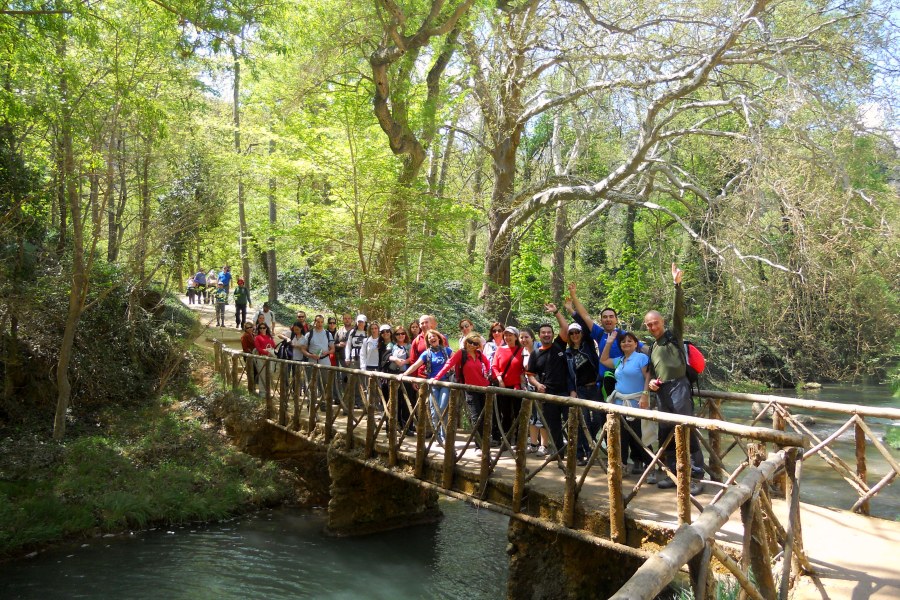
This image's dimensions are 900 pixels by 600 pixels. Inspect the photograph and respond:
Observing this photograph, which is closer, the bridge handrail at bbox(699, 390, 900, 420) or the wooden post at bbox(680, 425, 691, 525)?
the wooden post at bbox(680, 425, 691, 525)

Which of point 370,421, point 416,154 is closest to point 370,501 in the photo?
point 370,421

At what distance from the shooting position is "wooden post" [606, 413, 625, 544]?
206 inches

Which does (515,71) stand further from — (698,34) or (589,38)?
(698,34)

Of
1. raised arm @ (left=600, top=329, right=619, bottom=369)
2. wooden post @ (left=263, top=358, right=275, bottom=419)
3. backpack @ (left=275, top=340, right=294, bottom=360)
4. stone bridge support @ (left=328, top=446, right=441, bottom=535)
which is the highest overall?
raised arm @ (left=600, top=329, right=619, bottom=369)

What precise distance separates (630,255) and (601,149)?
14.7ft

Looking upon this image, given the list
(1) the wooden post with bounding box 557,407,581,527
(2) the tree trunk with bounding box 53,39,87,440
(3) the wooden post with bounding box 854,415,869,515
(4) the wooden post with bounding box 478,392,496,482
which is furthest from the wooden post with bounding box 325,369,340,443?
(3) the wooden post with bounding box 854,415,869,515

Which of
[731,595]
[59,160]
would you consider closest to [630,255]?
[59,160]

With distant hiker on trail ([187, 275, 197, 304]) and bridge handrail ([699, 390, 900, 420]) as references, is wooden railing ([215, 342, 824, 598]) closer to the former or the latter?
bridge handrail ([699, 390, 900, 420])

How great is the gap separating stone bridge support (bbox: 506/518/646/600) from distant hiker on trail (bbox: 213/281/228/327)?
15867mm

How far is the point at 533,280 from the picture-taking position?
20156 millimetres

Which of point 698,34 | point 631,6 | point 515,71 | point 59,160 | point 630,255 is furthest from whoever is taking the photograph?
point 630,255

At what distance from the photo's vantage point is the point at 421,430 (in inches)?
305

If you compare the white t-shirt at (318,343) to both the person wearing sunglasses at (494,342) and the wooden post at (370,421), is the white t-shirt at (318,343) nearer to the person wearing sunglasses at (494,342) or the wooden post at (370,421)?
the wooden post at (370,421)

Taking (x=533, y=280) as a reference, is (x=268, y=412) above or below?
below
